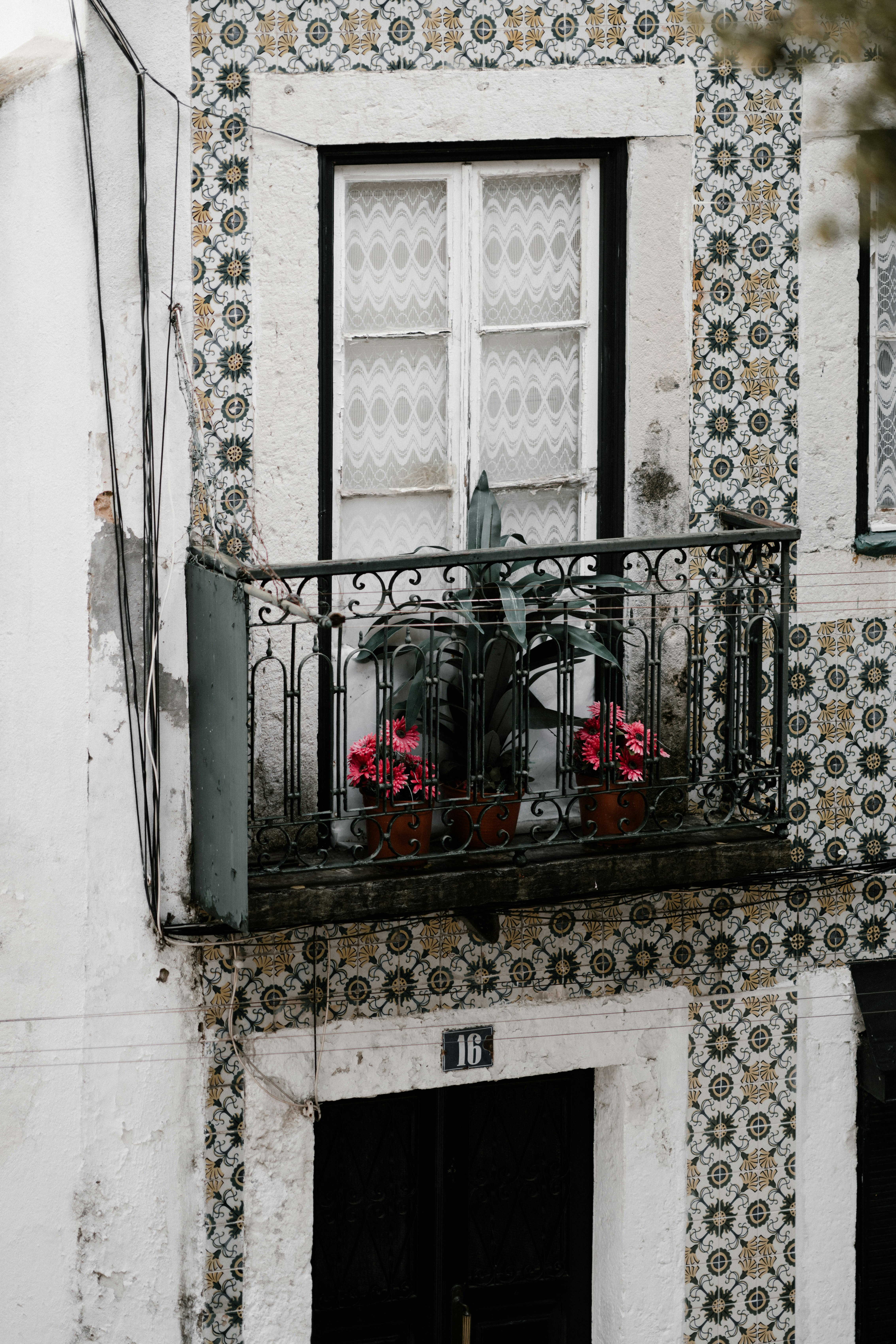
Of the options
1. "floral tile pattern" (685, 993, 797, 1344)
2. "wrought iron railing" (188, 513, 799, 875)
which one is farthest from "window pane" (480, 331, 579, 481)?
"floral tile pattern" (685, 993, 797, 1344)

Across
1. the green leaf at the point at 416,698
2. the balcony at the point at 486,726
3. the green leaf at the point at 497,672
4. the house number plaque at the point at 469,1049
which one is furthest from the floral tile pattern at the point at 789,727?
the green leaf at the point at 497,672

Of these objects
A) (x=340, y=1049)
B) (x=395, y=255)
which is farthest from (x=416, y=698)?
(x=395, y=255)

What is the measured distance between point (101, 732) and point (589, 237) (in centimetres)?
257

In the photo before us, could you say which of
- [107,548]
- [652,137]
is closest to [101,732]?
[107,548]

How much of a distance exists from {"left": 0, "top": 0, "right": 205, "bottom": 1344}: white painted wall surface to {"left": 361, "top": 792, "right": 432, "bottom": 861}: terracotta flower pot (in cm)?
69

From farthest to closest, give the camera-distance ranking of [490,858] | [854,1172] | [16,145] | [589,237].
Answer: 1. [854,1172]
2. [589,237]
3. [490,858]
4. [16,145]

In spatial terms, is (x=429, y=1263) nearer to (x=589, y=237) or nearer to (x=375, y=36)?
(x=589, y=237)

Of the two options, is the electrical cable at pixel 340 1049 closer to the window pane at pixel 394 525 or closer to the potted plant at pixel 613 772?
the potted plant at pixel 613 772

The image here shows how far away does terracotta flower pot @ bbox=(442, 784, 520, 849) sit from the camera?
584cm

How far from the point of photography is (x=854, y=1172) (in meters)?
6.82

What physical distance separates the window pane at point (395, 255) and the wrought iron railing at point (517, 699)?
96 centimetres

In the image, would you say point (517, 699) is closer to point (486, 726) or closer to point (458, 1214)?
point (486, 726)

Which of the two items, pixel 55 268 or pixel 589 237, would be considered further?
pixel 589 237

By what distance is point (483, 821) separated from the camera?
19.3ft
